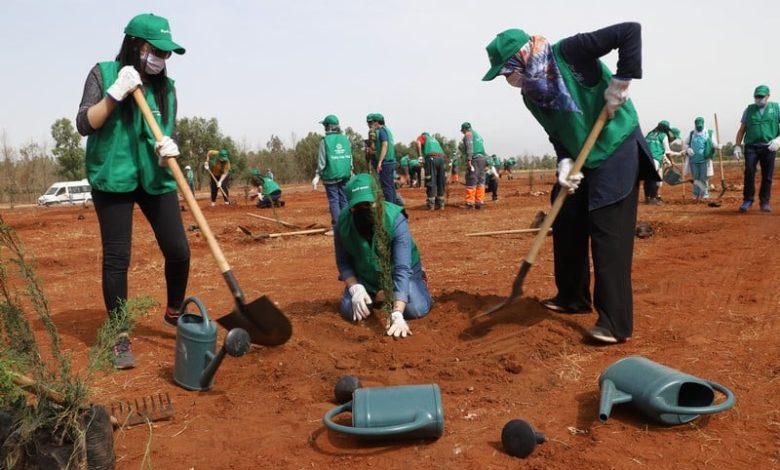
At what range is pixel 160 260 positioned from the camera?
9.26 meters

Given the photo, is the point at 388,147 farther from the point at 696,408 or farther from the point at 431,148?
the point at 696,408

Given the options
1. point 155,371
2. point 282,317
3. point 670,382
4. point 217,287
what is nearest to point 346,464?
point 282,317

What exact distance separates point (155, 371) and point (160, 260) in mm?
5686

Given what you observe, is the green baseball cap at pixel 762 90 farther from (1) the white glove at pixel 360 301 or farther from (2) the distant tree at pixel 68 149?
(2) the distant tree at pixel 68 149

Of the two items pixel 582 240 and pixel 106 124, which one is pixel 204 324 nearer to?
pixel 106 124

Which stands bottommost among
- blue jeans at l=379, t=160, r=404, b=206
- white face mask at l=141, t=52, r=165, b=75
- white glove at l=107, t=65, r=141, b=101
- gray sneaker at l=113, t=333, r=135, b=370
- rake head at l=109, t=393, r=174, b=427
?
rake head at l=109, t=393, r=174, b=427

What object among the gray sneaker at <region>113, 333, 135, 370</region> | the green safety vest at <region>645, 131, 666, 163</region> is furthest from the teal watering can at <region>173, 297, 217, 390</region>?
A: the green safety vest at <region>645, 131, 666, 163</region>

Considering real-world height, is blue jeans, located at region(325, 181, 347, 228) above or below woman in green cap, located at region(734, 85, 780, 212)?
below

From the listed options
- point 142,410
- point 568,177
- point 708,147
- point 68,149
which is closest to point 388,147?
point 708,147

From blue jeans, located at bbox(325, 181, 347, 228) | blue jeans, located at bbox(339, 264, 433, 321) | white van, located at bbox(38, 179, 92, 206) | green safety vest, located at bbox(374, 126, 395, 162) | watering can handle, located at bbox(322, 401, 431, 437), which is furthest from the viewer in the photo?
white van, located at bbox(38, 179, 92, 206)

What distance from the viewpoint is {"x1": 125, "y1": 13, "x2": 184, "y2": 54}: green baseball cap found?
12.4ft

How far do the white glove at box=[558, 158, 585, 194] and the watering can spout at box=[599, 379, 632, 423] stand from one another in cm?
136

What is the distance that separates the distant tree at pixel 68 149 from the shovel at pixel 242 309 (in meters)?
43.6

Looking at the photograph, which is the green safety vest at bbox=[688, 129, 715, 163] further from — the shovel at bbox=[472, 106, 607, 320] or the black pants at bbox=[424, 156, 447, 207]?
the shovel at bbox=[472, 106, 607, 320]
